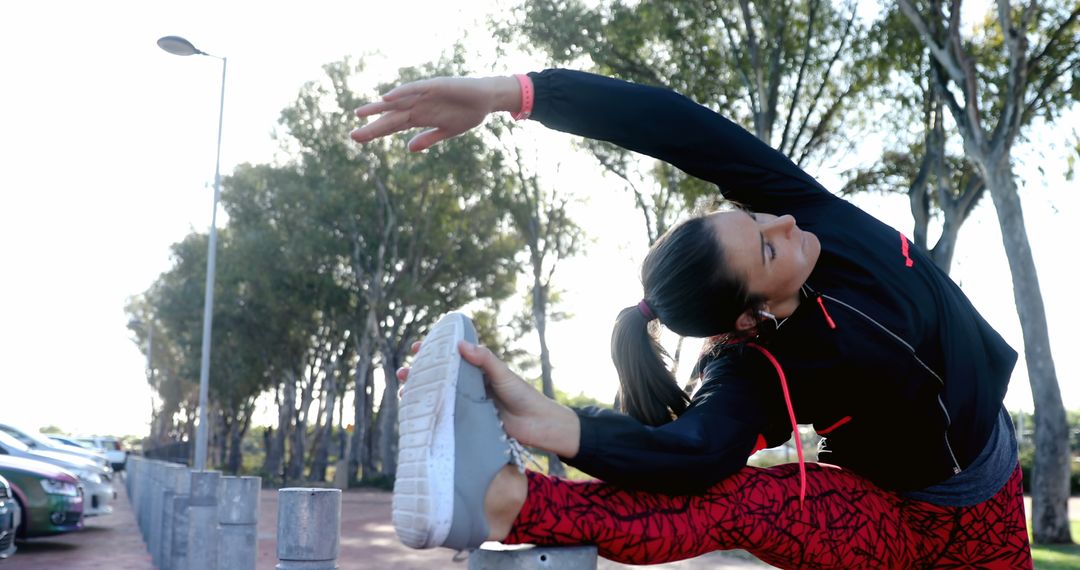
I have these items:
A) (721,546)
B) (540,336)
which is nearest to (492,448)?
(721,546)

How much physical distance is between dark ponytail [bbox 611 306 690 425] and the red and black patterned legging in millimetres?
288

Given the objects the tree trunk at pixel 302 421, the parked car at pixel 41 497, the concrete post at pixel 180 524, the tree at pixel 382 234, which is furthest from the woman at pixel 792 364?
the tree trunk at pixel 302 421

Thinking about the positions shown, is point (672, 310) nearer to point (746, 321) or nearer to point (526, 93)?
point (746, 321)

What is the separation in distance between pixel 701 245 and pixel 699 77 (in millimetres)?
15340

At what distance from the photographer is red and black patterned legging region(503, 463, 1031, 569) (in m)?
2.04

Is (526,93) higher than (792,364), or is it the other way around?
(526,93)

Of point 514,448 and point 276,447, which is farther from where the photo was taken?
point 276,447

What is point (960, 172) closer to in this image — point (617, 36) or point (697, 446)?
point (617, 36)

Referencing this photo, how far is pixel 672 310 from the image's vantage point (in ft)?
8.09

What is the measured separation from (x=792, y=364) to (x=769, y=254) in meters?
0.27

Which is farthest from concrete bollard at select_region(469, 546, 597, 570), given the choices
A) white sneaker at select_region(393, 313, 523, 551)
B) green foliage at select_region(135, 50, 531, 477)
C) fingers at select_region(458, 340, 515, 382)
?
green foliage at select_region(135, 50, 531, 477)

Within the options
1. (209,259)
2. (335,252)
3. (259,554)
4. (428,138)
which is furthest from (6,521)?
(335,252)

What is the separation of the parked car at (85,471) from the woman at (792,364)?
1241 cm

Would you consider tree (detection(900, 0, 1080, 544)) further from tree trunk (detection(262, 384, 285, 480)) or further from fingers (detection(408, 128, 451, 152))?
tree trunk (detection(262, 384, 285, 480))
